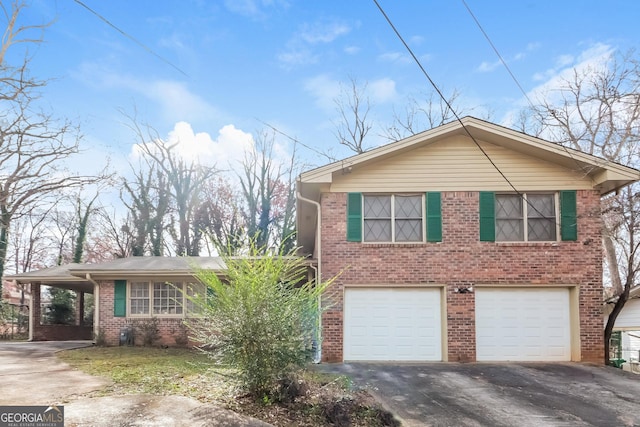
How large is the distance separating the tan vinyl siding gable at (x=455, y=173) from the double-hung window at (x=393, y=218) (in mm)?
280

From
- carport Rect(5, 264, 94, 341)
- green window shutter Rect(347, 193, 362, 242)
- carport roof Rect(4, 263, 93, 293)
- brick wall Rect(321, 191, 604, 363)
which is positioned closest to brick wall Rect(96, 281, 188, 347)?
carport Rect(5, 264, 94, 341)

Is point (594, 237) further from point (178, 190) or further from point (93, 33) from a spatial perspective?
point (178, 190)

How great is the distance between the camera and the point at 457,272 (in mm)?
11844

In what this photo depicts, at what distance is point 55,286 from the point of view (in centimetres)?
1983

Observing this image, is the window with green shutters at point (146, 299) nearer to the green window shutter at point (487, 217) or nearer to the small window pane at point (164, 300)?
the small window pane at point (164, 300)

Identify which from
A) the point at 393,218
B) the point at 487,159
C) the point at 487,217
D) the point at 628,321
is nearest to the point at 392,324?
the point at 393,218

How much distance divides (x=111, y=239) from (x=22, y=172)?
42.3 ft

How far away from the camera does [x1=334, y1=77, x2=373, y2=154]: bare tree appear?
27594 mm

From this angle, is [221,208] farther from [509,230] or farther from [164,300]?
[509,230]

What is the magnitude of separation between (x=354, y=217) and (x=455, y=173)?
2.72 m

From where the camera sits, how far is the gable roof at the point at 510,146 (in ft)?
37.5

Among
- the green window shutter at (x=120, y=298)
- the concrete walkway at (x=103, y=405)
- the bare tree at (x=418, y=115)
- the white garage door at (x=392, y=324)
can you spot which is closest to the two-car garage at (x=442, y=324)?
the white garage door at (x=392, y=324)

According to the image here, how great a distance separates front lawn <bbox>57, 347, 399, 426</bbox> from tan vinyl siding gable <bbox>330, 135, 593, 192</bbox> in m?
4.92

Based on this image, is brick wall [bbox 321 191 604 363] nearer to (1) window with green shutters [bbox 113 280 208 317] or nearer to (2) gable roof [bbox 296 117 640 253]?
→ (2) gable roof [bbox 296 117 640 253]
